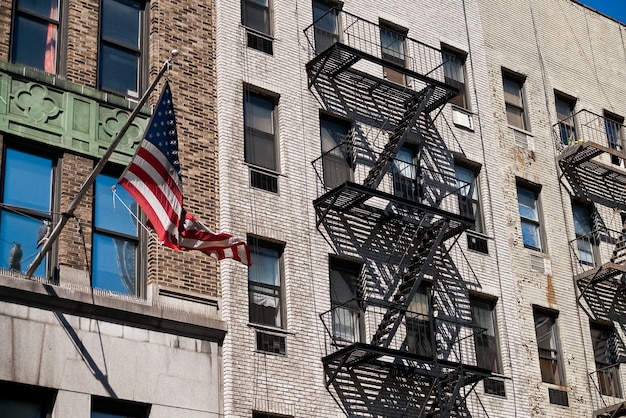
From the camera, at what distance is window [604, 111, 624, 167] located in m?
33.8

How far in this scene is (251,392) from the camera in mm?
22375

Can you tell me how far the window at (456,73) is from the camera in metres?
30.7

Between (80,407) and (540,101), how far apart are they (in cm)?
1781

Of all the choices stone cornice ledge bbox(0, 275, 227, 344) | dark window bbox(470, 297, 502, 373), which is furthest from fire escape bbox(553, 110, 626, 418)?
stone cornice ledge bbox(0, 275, 227, 344)

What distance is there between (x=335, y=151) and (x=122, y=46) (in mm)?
5812

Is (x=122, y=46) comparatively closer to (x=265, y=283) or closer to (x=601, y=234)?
(x=265, y=283)

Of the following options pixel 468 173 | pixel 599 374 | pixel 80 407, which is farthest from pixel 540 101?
pixel 80 407

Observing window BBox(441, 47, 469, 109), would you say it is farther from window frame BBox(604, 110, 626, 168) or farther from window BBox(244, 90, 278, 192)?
window BBox(244, 90, 278, 192)

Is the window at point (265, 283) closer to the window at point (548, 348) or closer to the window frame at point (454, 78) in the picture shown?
the window at point (548, 348)

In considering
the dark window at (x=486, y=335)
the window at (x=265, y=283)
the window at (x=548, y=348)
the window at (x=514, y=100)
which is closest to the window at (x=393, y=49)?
the window at (x=514, y=100)

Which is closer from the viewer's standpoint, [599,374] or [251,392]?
[251,392]

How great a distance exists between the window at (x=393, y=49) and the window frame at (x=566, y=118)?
5650 millimetres

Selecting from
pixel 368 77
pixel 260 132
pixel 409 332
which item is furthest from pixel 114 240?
pixel 368 77

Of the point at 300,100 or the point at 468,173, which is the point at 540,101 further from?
the point at 300,100
